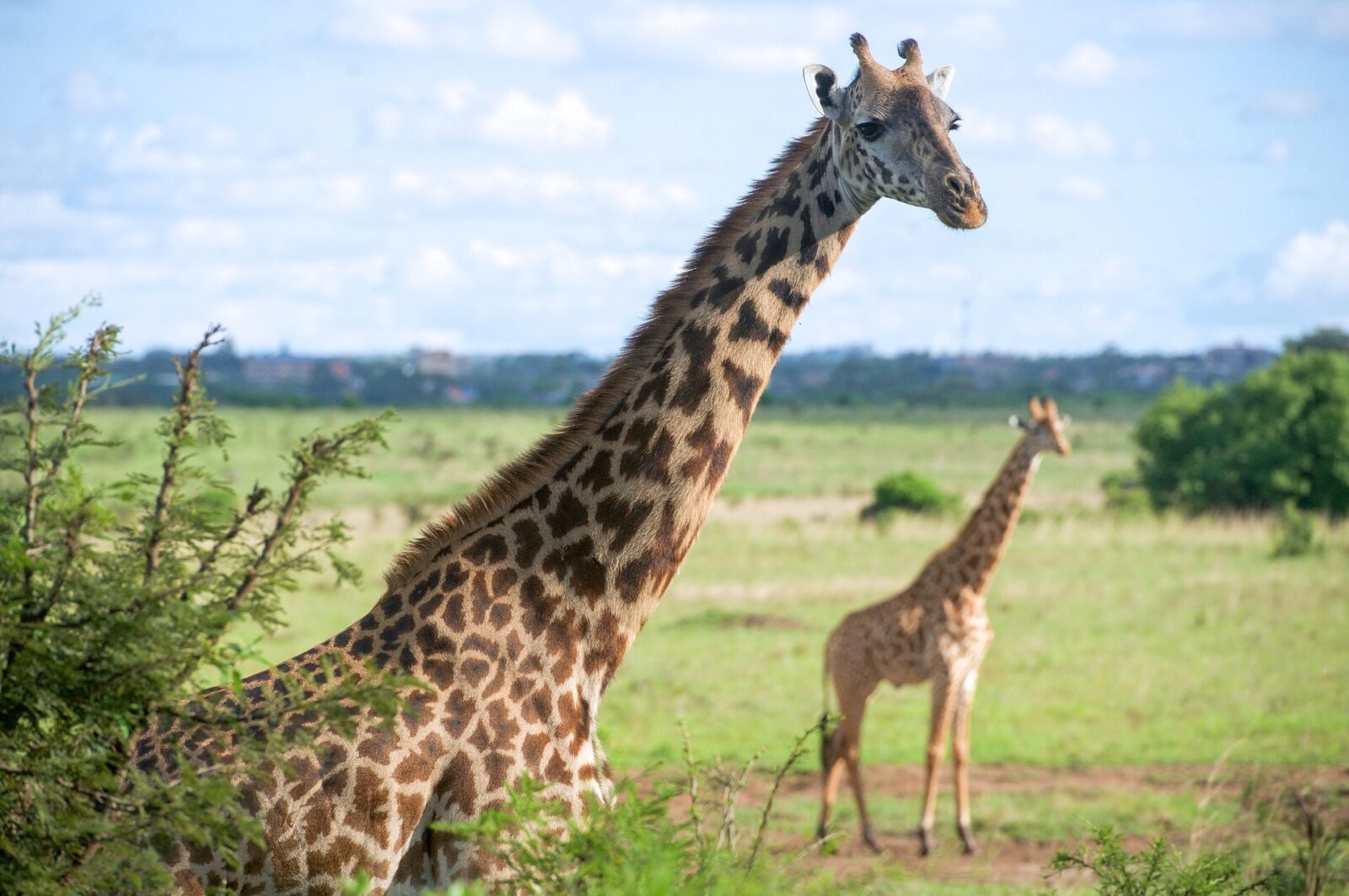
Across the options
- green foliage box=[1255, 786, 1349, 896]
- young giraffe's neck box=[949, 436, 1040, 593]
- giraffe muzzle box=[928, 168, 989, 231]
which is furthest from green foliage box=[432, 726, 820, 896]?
young giraffe's neck box=[949, 436, 1040, 593]

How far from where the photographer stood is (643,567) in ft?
13.5

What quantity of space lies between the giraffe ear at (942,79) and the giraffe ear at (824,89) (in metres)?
0.49

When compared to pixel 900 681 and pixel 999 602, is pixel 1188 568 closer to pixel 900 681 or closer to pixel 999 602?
pixel 999 602

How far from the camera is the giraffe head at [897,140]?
4055 millimetres

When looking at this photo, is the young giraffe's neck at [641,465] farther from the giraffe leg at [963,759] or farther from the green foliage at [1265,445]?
the green foliage at [1265,445]

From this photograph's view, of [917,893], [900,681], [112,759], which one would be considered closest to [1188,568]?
[900,681]

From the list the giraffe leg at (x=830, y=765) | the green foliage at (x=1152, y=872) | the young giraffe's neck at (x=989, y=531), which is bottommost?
the giraffe leg at (x=830, y=765)

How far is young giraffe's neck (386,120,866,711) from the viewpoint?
4.06 metres

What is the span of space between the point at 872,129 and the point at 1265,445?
26544mm

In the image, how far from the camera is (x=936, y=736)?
11.5 m

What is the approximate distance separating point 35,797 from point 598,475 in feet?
5.75

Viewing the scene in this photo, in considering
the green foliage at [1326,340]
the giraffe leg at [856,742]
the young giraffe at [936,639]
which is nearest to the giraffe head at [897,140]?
the giraffe leg at [856,742]

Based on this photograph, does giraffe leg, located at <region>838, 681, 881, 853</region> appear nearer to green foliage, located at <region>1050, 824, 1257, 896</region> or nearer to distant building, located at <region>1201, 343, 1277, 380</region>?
green foliage, located at <region>1050, 824, 1257, 896</region>

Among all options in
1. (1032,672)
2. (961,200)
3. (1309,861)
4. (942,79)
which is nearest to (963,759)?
(1032,672)
